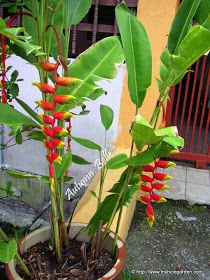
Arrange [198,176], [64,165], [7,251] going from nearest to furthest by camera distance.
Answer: [7,251], [64,165], [198,176]

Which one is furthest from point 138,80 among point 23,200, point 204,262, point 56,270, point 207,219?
point 23,200

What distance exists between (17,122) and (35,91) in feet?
6.66

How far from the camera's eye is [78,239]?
2.34 m

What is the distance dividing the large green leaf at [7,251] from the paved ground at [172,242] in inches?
52.6

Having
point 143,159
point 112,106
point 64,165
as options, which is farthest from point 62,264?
point 112,106

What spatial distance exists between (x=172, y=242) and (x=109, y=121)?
154 cm

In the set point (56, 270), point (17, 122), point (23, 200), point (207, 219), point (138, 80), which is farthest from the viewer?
point (23, 200)

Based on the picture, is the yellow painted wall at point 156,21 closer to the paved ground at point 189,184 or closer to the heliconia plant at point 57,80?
the paved ground at point 189,184

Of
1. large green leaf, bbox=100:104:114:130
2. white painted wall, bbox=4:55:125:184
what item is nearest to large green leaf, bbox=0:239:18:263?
large green leaf, bbox=100:104:114:130

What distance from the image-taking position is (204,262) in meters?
3.04

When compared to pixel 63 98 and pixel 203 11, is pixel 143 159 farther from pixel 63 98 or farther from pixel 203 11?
pixel 203 11

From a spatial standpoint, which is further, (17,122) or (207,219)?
(207,219)

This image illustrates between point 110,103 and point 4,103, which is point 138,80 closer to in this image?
point 4,103

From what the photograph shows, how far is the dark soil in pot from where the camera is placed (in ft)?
6.79
